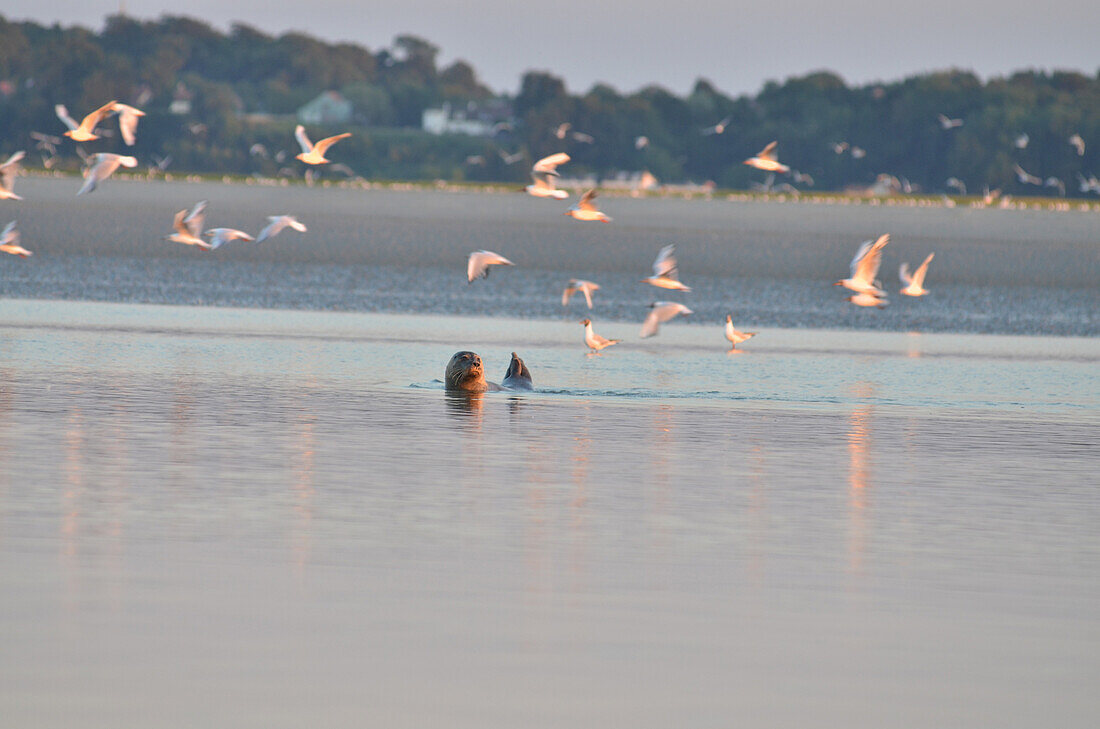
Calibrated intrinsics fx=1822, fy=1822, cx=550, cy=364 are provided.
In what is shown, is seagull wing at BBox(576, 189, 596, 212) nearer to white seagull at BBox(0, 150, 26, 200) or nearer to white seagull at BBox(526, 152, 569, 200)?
white seagull at BBox(526, 152, 569, 200)

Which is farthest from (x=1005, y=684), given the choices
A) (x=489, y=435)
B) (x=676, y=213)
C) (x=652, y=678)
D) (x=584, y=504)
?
(x=676, y=213)

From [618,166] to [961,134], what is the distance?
26654 mm

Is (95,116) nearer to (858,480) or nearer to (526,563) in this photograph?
(858,480)

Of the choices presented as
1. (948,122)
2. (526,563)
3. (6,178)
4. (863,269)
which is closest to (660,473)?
(526,563)

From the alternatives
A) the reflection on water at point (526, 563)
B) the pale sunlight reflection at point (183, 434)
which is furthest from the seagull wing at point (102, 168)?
the reflection on water at point (526, 563)

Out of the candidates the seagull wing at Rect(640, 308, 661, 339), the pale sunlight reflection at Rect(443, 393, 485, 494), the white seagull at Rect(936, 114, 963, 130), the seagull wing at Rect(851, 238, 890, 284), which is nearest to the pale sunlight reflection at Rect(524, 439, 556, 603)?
the pale sunlight reflection at Rect(443, 393, 485, 494)

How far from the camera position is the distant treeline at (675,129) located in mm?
133375

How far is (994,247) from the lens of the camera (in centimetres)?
5762

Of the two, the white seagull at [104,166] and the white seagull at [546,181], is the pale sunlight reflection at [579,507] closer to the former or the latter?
the white seagull at [546,181]

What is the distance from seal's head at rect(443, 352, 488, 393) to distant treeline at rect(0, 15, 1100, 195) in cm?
10785

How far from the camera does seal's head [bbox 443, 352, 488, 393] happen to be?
20.8 metres

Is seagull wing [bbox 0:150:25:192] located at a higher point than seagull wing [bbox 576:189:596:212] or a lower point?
higher

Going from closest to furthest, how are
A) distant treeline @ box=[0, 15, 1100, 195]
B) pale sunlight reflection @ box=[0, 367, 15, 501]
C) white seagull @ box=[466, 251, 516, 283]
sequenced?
1. pale sunlight reflection @ box=[0, 367, 15, 501]
2. white seagull @ box=[466, 251, 516, 283]
3. distant treeline @ box=[0, 15, 1100, 195]

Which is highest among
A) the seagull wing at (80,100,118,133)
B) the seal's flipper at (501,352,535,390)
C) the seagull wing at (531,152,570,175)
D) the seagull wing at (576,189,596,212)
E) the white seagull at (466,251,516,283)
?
the seagull wing at (80,100,118,133)
